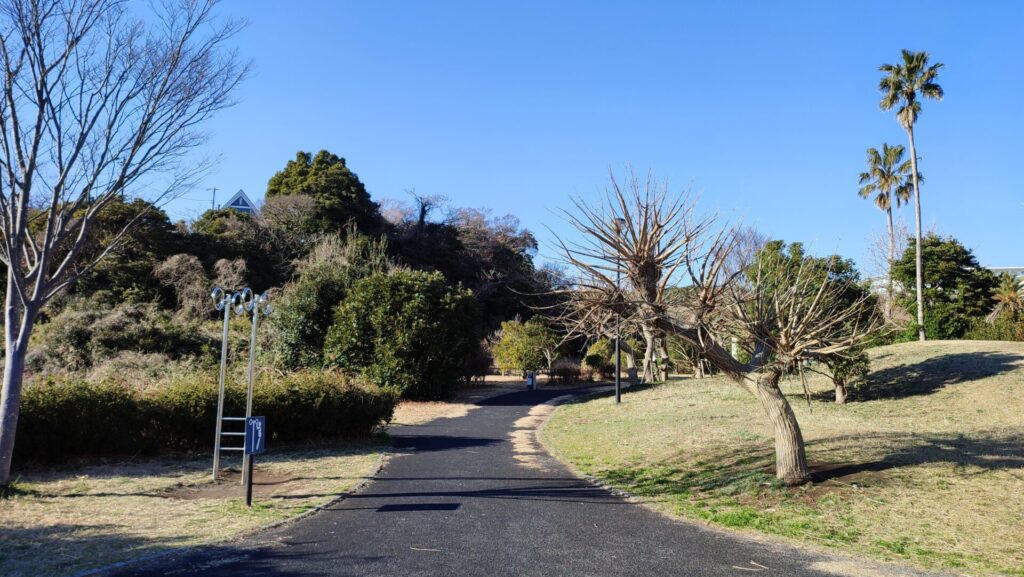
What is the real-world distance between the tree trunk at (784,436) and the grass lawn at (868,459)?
8.9 inches

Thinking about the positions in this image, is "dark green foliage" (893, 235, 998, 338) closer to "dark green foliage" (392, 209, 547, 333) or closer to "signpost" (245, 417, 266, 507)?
"dark green foliage" (392, 209, 547, 333)

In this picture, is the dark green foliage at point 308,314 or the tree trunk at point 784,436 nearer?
the tree trunk at point 784,436

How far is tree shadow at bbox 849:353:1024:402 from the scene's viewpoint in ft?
54.7

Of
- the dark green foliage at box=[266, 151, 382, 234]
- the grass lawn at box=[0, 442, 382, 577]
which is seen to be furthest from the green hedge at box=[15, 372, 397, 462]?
the dark green foliage at box=[266, 151, 382, 234]

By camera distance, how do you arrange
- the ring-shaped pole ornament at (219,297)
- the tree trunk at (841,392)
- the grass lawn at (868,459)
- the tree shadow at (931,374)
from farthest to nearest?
1. the tree shadow at (931,374)
2. the tree trunk at (841,392)
3. the ring-shaped pole ornament at (219,297)
4. the grass lawn at (868,459)

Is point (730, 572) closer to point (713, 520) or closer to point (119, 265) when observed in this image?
point (713, 520)

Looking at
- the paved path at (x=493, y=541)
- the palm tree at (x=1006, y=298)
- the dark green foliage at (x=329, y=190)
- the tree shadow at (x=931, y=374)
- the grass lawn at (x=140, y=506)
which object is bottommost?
the paved path at (x=493, y=541)

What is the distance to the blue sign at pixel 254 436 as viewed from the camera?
815 cm

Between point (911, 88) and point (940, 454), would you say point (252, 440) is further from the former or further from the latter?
point (911, 88)

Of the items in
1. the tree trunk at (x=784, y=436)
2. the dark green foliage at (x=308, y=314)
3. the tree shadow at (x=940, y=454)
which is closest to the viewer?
the tree trunk at (x=784, y=436)

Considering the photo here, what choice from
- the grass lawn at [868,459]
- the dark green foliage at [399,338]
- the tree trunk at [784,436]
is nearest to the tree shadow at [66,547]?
the grass lawn at [868,459]

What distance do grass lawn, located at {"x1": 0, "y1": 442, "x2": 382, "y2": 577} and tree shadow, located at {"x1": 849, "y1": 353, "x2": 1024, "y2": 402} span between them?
13.7 metres

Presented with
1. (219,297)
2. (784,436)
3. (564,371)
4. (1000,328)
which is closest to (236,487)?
(219,297)

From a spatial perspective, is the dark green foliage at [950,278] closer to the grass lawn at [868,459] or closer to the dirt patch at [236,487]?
the grass lawn at [868,459]
